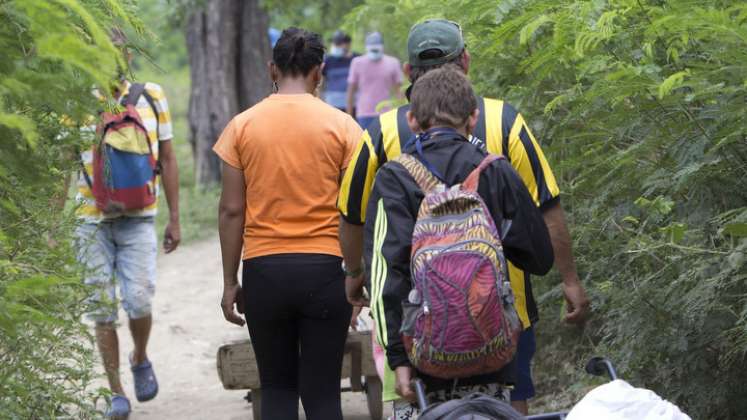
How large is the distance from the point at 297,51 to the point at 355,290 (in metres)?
1.28

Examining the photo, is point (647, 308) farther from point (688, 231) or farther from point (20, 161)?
point (20, 161)

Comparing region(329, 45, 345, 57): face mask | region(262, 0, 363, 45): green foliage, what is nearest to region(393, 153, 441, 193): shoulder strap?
region(262, 0, 363, 45): green foliage

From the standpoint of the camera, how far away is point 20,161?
13.4ft

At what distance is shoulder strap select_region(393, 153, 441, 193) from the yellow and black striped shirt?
43 centimetres

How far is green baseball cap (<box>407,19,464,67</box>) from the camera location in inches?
189

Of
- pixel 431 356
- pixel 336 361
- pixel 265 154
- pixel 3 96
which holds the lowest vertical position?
pixel 336 361

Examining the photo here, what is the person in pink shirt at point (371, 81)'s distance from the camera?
16234mm

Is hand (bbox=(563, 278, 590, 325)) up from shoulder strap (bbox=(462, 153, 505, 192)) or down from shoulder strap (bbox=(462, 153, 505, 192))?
down

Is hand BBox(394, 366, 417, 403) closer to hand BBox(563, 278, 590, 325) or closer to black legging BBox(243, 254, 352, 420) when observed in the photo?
hand BBox(563, 278, 590, 325)

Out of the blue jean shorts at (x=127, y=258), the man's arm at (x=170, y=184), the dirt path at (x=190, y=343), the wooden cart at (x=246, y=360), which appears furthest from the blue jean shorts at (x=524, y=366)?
the man's arm at (x=170, y=184)

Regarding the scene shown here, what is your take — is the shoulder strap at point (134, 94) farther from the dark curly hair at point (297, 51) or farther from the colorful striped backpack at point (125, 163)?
the dark curly hair at point (297, 51)

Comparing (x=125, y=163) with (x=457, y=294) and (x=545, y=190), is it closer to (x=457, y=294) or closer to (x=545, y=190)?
(x=545, y=190)

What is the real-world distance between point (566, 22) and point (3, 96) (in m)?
2.51

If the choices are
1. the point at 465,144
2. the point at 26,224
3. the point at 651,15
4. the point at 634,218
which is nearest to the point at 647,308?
the point at 634,218
